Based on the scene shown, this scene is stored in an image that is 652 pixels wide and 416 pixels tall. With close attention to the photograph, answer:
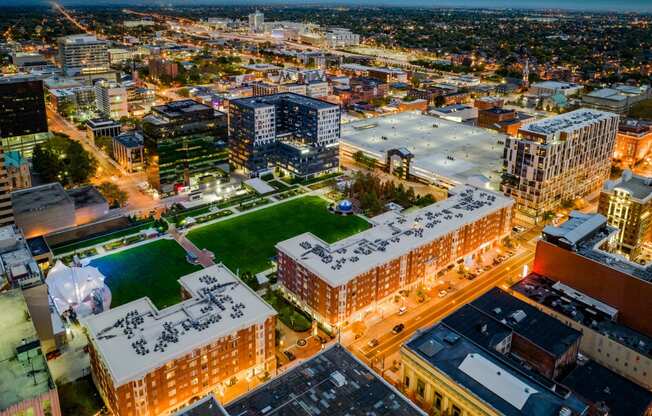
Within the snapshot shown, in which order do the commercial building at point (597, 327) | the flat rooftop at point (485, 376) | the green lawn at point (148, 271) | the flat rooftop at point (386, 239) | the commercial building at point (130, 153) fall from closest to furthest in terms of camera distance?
1. the flat rooftop at point (485, 376)
2. the commercial building at point (597, 327)
3. the flat rooftop at point (386, 239)
4. the green lawn at point (148, 271)
5. the commercial building at point (130, 153)

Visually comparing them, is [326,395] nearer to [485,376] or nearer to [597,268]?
[485,376]

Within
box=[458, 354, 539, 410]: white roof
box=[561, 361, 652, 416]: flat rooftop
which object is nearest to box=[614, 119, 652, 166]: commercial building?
box=[561, 361, 652, 416]: flat rooftop

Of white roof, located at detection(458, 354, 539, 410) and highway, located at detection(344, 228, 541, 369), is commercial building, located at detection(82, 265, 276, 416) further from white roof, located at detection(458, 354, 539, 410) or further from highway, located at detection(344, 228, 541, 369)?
white roof, located at detection(458, 354, 539, 410)

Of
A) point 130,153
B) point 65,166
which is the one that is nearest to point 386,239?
point 130,153

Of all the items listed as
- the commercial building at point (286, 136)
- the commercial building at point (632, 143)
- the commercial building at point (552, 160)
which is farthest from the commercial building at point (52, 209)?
the commercial building at point (632, 143)

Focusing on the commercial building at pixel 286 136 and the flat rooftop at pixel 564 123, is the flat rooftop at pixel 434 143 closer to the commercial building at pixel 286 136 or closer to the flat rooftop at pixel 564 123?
the commercial building at pixel 286 136

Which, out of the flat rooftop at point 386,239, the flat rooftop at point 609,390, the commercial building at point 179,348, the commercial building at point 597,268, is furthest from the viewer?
the flat rooftop at point 386,239

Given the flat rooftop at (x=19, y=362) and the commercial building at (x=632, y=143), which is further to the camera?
the commercial building at (x=632, y=143)
